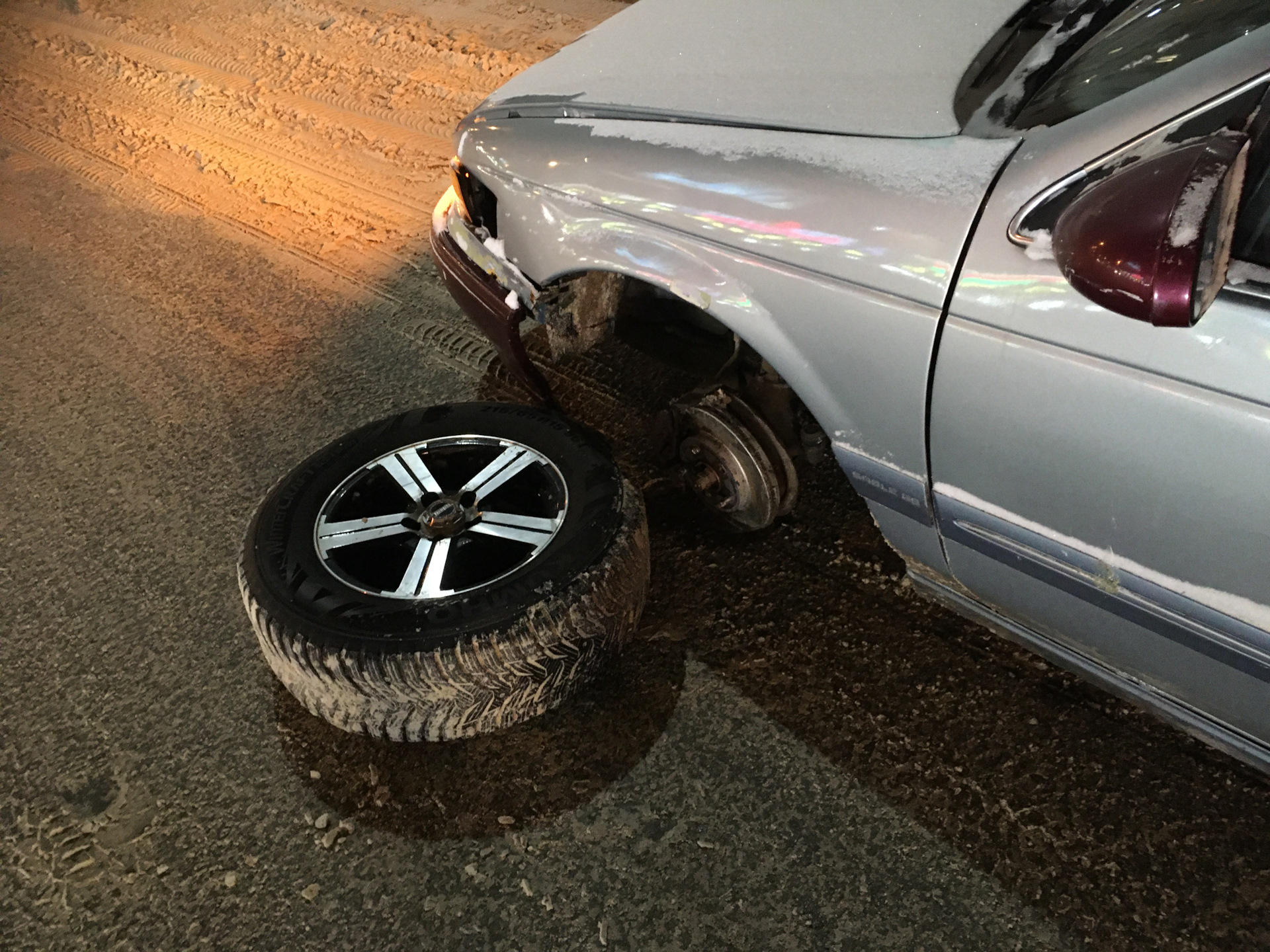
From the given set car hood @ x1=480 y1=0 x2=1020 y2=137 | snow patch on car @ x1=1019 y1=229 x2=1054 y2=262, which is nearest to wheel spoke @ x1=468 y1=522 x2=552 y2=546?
car hood @ x1=480 y1=0 x2=1020 y2=137

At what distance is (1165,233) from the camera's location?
1.03 meters

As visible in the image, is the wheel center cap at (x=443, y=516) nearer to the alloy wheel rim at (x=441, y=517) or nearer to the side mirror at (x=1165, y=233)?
the alloy wheel rim at (x=441, y=517)

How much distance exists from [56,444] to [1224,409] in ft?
10.8

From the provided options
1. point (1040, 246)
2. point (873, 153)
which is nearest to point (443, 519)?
point (873, 153)

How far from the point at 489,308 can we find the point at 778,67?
2.99ft

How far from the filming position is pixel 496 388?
2.96 metres

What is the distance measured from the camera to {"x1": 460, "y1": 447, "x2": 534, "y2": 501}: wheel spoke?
2.12 metres

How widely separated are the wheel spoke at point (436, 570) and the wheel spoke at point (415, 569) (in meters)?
0.01

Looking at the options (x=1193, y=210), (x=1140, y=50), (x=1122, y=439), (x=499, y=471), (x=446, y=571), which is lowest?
(x=446, y=571)

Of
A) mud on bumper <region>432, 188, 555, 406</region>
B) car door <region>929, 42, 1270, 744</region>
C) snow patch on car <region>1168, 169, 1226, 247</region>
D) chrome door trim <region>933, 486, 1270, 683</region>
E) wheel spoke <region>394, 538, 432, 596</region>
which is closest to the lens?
snow patch on car <region>1168, 169, 1226, 247</region>

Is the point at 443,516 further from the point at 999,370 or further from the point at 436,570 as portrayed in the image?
the point at 999,370

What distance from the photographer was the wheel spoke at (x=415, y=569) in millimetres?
1896

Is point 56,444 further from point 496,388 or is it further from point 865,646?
point 865,646

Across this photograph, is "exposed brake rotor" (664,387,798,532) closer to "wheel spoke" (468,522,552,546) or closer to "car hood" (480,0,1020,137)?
"wheel spoke" (468,522,552,546)
